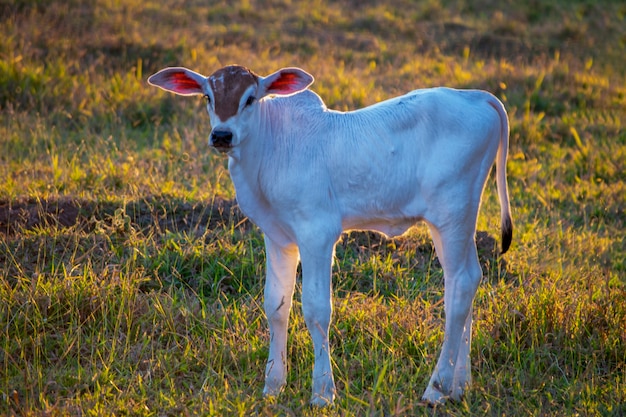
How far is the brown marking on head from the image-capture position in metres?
3.41

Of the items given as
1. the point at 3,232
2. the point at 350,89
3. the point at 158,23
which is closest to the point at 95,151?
the point at 3,232

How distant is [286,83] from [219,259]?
5.38 feet

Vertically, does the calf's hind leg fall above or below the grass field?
above

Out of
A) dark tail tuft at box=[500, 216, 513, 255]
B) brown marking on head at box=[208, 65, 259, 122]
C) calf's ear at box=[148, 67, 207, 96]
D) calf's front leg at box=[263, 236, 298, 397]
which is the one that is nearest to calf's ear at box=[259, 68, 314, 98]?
brown marking on head at box=[208, 65, 259, 122]

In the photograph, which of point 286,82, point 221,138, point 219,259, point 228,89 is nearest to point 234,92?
point 228,89

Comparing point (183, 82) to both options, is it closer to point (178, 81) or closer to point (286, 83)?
point (178, 81)

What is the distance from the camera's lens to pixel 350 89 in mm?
8797

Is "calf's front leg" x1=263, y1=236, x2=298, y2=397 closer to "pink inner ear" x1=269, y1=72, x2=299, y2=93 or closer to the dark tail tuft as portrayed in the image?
"pink inner ear" x1=269, y1=72, x2=299, y2=93

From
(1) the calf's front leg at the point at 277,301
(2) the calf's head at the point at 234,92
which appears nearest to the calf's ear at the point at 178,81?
(2) the calf's head at the point at 234,92

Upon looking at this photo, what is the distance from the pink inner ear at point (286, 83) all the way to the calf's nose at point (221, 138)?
372mm

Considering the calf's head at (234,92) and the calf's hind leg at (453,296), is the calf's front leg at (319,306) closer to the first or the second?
the calf's hind leg at (453,296)

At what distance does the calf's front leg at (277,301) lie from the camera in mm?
3846

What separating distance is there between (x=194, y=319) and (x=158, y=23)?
761cm

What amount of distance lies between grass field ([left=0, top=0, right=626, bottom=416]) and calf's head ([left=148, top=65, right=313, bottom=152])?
3.60 ft
